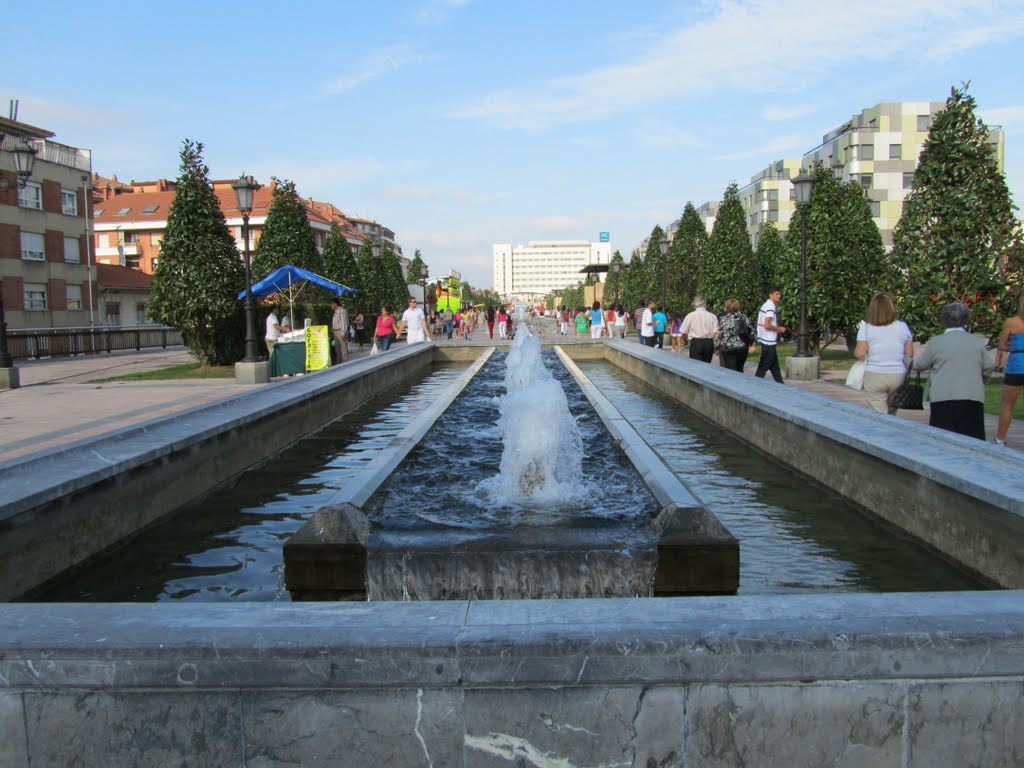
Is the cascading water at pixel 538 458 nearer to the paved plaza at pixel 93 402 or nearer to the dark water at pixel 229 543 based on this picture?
the dark water at pixel 229 543

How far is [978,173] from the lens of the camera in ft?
51.9

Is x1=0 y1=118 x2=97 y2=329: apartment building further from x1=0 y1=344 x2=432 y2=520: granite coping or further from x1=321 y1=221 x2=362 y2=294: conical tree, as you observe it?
x1=0 y1=344 x2=432 y2=520: granite coping

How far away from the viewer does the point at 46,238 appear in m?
38.6

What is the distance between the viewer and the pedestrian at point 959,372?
6.94 m

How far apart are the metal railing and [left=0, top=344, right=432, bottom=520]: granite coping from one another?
20.1m

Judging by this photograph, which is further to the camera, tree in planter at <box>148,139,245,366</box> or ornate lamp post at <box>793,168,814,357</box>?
tree in planter at <box>148,139,245,366</box>

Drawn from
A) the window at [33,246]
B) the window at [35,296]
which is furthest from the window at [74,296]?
the window at [33,246]

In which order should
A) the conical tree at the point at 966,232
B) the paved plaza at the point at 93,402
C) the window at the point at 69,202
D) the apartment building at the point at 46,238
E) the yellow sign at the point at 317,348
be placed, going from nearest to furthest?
the paved plaza at the point at 93,402, the conical tree at the point at 966,232, the yellow sign at the point at 317,348, the apartment building at the point at 46,238, the window at the point at 69,202

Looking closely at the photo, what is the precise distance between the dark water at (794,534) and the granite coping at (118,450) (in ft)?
13.3

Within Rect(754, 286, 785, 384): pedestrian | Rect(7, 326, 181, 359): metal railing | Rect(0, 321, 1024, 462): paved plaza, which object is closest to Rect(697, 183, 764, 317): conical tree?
Rect(0, 321, 1024, 462): paved plaza

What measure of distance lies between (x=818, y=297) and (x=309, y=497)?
18514 mm

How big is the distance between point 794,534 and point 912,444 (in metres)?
1.08

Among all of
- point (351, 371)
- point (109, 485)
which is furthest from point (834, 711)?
point (351, 371)

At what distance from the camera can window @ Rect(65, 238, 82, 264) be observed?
132 ft
